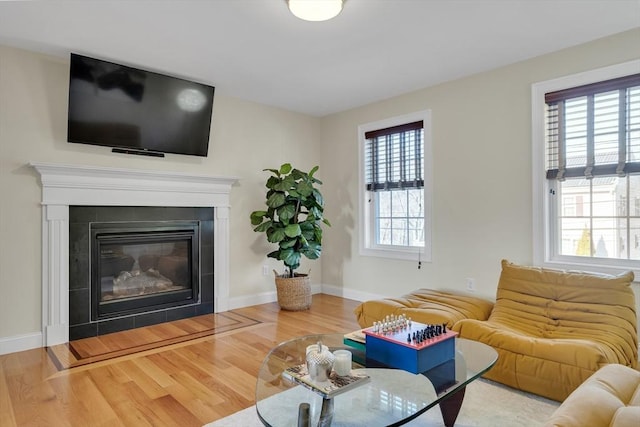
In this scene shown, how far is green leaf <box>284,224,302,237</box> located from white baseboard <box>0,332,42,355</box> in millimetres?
2410

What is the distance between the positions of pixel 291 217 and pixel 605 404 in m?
3.38

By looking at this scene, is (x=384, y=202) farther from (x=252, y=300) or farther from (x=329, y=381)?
(x=329, y=381)

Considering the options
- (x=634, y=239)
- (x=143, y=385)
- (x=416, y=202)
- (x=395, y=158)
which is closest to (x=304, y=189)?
(x=395, y=158)

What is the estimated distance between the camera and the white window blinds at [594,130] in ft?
9.70

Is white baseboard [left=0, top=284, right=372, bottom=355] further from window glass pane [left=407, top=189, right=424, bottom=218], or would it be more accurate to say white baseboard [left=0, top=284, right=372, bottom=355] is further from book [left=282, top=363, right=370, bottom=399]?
book [left=282, top=363, right=370, bottom=399]

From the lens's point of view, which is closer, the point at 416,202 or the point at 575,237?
the point at 575,237

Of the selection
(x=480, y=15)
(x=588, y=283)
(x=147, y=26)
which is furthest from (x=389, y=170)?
(x=147, y=26)

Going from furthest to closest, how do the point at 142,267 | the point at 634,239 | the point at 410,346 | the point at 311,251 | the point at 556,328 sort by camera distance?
the point at 311,251 < the point at 142,267 < the point at 634,239 < the point at 556,328 < the point at 410,346

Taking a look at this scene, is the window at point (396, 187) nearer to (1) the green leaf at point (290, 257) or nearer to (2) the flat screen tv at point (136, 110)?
(1) the green leaf at point (290, 257)

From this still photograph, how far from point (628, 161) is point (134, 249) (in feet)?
14.8

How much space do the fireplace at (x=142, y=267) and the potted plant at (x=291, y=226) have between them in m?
0.85

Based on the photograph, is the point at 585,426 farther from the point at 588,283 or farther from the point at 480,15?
the point at 480,15

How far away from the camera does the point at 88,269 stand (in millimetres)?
3506

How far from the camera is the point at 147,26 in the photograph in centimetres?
284
